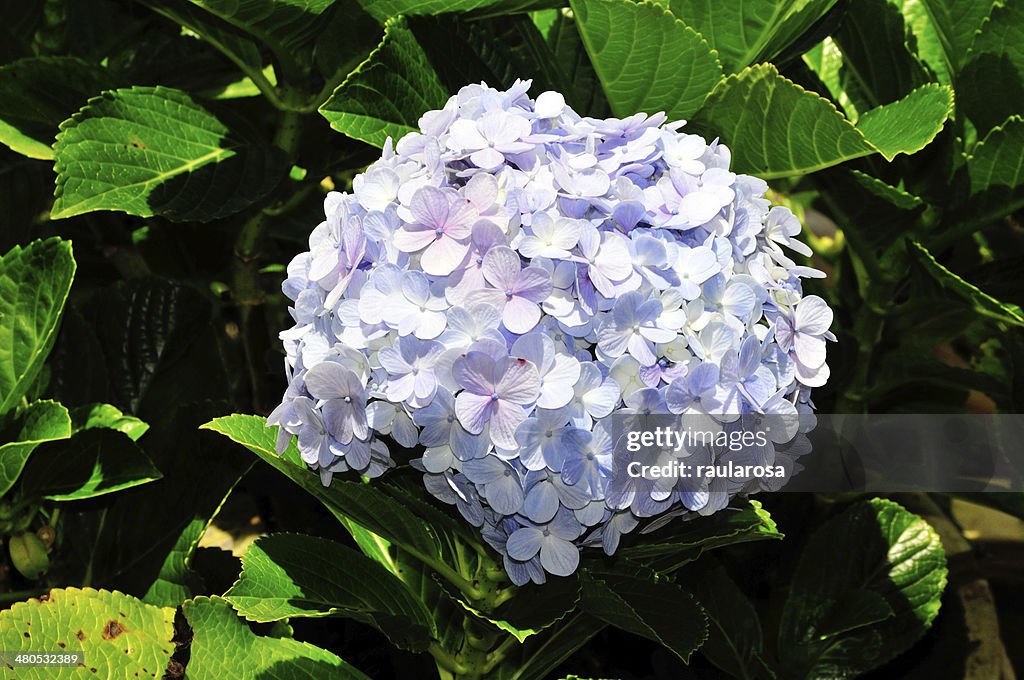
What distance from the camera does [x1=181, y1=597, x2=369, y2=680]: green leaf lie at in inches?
41.0

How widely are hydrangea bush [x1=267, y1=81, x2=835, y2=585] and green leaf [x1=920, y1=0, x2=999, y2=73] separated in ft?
1.75

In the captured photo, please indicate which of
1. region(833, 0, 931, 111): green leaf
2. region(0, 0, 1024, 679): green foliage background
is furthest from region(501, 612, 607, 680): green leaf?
region(833, 0, 931, 111): green leaf

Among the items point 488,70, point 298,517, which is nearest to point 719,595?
point 298,517

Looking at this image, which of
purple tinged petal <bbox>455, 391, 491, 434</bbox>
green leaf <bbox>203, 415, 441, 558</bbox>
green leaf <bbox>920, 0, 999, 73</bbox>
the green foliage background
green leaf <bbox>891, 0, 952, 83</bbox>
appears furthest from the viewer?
green leaf <bbox>891, 0, 952, 83</bbox>

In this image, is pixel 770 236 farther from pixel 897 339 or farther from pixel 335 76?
pixel 897 339

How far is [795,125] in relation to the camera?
3.47 feet

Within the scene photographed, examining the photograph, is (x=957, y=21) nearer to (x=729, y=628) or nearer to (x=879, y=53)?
(x=879, y=53)

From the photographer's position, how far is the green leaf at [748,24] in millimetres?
1112

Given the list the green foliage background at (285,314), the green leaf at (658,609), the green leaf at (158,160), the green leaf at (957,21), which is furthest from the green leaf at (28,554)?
the green leaf at (957,21)

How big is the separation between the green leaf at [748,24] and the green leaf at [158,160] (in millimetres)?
495

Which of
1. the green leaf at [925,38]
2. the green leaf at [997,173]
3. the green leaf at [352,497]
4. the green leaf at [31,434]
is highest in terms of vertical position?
the green leaf at [925,38]

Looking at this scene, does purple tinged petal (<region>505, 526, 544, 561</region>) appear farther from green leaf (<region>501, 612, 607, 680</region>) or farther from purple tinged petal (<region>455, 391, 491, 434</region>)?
green leaf (<region>501, 612, 607, 680</region>)

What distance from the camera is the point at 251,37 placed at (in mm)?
1184

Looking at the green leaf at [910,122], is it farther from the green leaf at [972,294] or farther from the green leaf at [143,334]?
the green leaf at [143,334]
